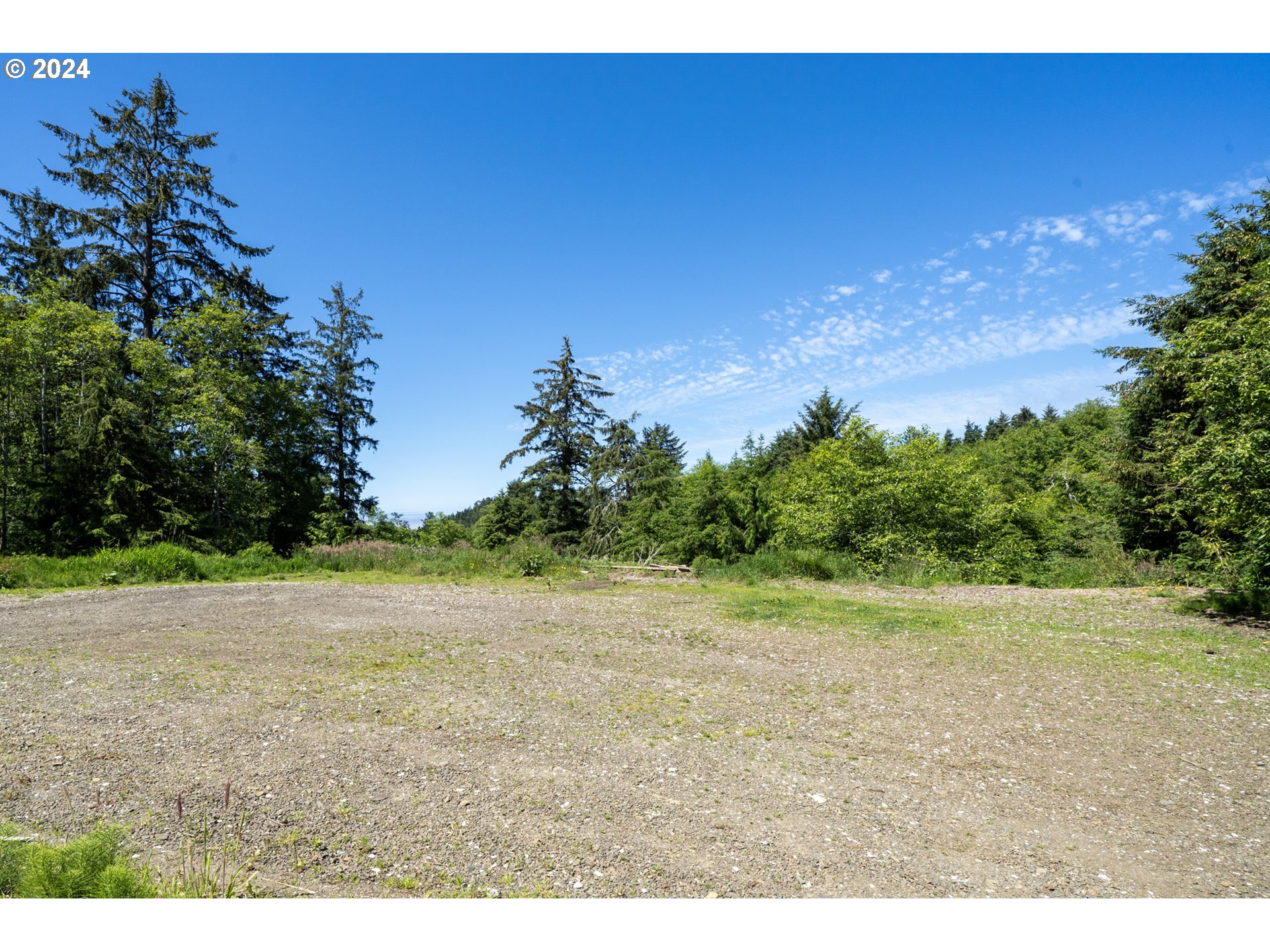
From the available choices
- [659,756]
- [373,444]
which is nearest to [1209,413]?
[659,756]

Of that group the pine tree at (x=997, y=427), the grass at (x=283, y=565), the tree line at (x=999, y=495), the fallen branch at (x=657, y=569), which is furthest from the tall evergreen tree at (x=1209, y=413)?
the pine tree at (x=997, y=427)

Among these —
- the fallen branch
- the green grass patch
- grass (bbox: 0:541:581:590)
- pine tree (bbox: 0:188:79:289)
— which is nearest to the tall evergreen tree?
the green grass patch

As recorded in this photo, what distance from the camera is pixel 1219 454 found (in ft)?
27.0

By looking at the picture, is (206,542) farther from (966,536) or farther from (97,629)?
(966,536)

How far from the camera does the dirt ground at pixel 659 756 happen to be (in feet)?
9.42

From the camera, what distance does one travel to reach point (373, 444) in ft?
96.3

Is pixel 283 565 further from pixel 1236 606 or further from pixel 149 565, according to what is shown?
pixel 1236 606

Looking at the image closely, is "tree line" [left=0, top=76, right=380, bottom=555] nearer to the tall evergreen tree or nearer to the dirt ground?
the dirt ground

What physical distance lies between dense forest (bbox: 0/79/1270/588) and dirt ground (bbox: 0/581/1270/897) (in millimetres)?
6012

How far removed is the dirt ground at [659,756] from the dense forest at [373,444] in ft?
19.7

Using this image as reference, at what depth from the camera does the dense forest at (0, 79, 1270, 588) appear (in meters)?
13.8

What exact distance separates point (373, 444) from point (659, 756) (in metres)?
29.2

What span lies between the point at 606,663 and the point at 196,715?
13.4 ft

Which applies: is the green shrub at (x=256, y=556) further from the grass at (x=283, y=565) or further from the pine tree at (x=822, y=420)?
the pine tree at (x=822, y=420)
